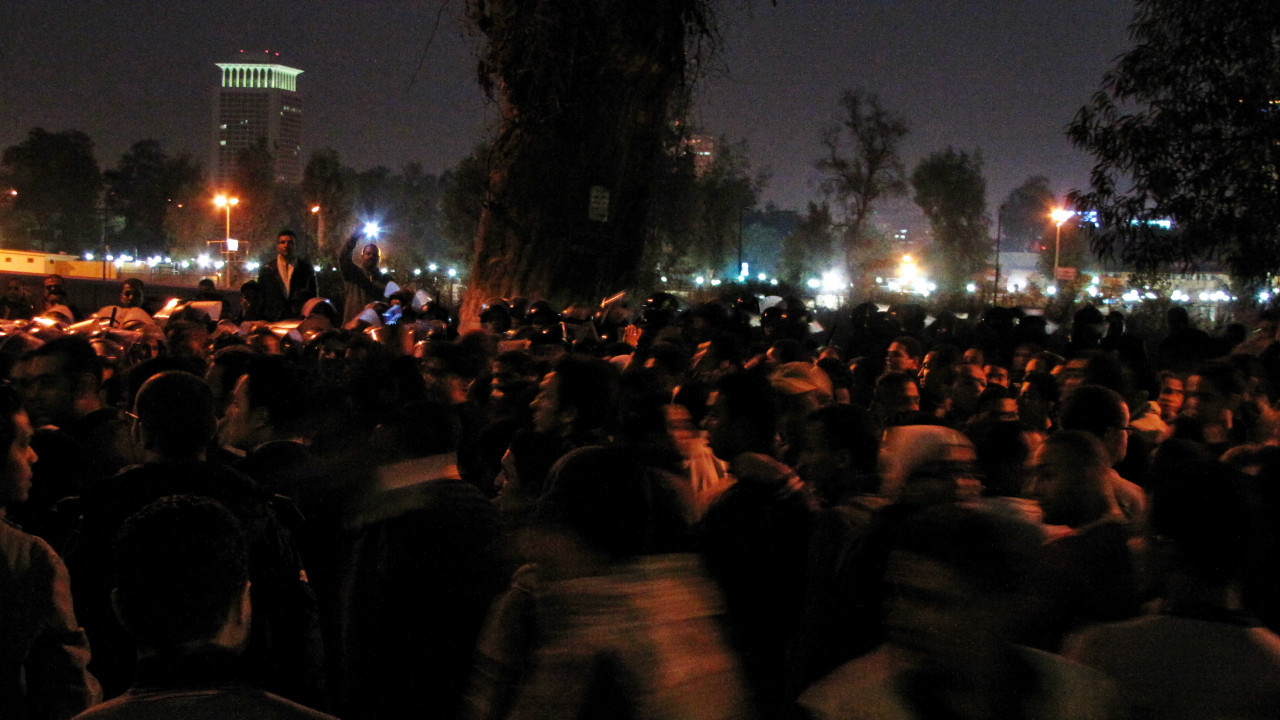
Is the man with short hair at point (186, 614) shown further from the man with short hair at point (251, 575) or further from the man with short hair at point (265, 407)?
the man with short hair at point (265, 407)

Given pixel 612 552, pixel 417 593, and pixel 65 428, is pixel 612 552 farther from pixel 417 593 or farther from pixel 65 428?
pixel 65 428

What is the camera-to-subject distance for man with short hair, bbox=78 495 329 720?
2.01 meters

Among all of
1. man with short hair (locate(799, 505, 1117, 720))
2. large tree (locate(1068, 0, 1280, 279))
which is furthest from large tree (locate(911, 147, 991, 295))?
man with short hair (locate(799, 505, 1117, 720))

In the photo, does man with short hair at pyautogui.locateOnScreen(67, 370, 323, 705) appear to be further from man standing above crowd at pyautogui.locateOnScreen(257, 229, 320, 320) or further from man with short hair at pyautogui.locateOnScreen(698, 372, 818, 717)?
man standing above crowd at pyautogui.locateOnScreen(257, 229, 320, 320)

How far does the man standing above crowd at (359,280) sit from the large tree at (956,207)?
72349 millimetres

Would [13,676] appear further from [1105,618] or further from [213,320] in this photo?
[213,320]

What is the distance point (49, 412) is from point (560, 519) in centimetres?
340

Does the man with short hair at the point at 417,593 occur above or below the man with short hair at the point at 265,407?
below

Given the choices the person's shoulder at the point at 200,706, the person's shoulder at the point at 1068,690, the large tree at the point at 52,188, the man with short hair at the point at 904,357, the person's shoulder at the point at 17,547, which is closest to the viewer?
the person's shoulder at the point at 200,706

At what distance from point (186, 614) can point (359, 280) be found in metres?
11.1

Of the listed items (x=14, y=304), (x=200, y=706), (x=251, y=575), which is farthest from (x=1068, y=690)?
(x=14, y=304)

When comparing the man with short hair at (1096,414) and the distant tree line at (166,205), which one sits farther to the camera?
the distant tree line at (166,205)

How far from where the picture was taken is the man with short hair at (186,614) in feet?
6.59

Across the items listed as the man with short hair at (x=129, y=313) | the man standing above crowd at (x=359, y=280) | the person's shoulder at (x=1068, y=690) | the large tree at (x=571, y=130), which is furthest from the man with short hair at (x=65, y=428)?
the large tree at (x=571, y=130)
